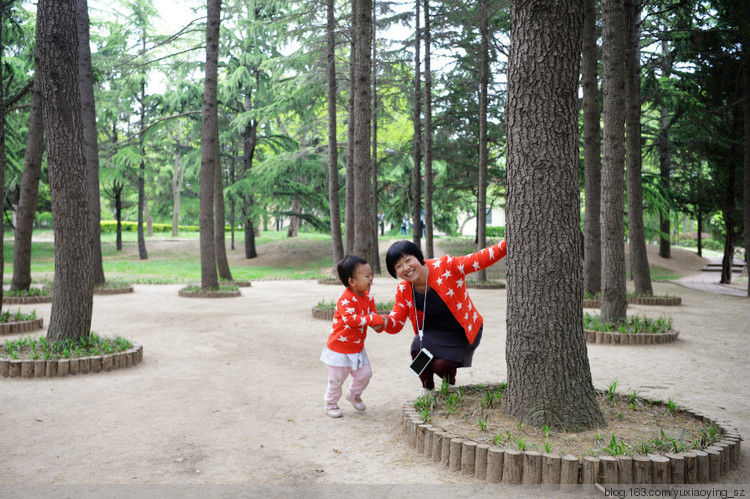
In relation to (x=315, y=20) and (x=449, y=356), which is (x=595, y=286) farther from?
(x=315, y=20)

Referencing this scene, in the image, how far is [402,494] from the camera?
3.53m

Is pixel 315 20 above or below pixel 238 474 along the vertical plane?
above

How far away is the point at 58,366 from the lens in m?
6.68

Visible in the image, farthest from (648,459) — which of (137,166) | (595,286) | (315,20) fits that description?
(137,166)

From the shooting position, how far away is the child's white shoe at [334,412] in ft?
17.0

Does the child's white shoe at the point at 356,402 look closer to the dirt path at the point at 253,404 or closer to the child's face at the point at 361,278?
the dirt path at the point at 253,404

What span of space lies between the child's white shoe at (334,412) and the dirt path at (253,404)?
5 cm

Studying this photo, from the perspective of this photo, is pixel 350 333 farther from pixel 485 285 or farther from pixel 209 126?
pixel 485 285

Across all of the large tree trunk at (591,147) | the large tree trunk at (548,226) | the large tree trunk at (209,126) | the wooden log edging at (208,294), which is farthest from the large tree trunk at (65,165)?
the large tree trunk at (591,147)

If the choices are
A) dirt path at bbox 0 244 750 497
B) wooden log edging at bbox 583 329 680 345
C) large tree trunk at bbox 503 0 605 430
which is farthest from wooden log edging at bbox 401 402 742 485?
wooden log edging at bbox 583 329 680 345

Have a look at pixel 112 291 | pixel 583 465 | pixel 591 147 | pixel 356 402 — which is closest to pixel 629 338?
pixel 591 147

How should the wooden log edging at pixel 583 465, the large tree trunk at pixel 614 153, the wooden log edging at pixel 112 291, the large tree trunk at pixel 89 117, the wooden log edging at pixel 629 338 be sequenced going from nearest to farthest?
1. the wooden log edging at pixel 583 465
2. the wooden log edging at pixel 629 338
3. the large tree trunk at pixel 614 153
4. the large tree trunk at pixel 89 117
5. the wooden log edging at pixel 112 291

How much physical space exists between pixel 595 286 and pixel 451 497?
11.0m

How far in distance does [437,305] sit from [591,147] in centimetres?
863
